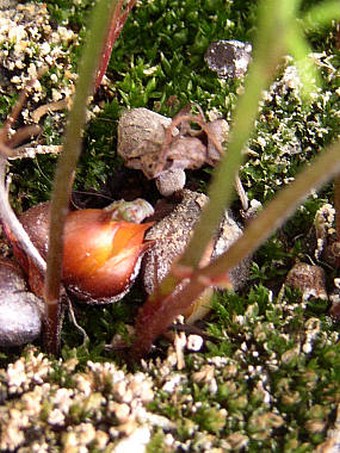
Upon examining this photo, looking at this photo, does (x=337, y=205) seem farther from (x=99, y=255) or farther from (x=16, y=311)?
(x=16, y=311)

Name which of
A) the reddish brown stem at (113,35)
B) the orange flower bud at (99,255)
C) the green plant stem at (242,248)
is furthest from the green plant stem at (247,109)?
the reddish brown stem at (113,35)

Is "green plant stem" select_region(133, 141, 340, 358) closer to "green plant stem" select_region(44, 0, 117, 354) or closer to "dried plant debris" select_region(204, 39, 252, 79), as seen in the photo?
"green plant stem" select_region(44, 0, 117, 354)

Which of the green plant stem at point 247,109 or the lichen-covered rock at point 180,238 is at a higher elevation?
the green plant stem at point 247,109

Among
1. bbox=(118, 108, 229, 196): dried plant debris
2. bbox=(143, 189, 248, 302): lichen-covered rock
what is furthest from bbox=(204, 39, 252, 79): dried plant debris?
bbox=(143, 189, 248, 302): lichen-covered rock

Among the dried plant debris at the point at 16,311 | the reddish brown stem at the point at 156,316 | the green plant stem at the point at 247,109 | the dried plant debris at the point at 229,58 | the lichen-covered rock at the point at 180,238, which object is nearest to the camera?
the green plant stem at the point at 247,109

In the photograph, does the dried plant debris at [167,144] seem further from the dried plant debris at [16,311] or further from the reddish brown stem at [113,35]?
the dried plant debris at [16,311]

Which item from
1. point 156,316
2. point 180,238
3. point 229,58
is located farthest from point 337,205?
point 229,58
